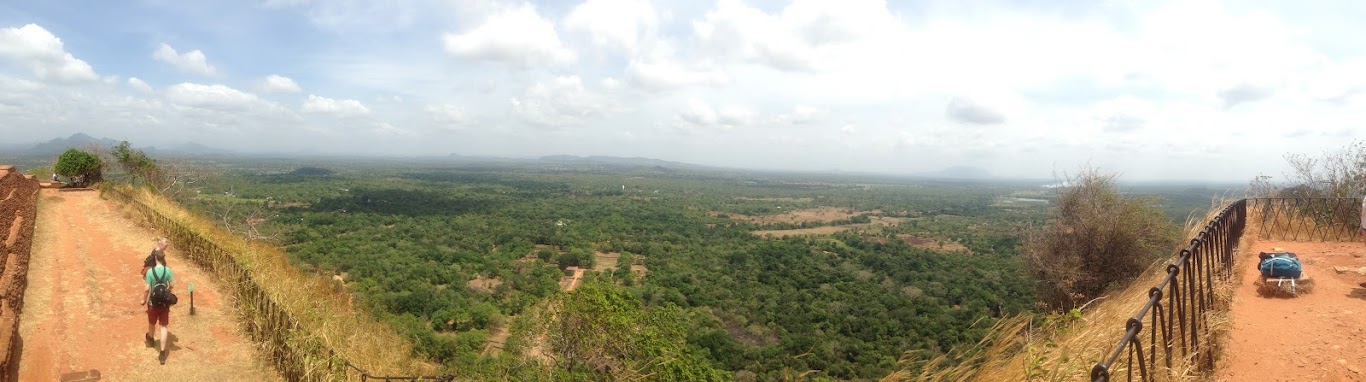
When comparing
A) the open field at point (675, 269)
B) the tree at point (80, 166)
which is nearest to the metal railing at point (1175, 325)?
the open field at point (675, 269)

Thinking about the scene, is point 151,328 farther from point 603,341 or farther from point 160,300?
point 603,341

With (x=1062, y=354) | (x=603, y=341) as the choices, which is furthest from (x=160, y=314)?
(x=1062, y=354)

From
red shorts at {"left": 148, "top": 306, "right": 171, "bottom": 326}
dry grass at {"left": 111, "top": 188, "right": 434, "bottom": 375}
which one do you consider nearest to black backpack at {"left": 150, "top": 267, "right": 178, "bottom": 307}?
red shorts at {"left": 148, "top": 306, "right": 171, "bottom": 326}

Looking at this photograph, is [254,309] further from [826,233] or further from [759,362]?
[826,233]

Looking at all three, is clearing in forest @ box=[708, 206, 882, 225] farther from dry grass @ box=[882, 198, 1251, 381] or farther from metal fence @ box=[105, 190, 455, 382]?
dry grass @ box=[882, 198, 1251, 381]

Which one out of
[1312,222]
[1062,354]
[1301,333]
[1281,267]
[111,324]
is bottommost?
[111,324]

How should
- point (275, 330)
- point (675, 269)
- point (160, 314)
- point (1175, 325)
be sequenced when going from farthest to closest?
point (675, 269) < point (275, 330) < point (160, 314) < point (1175, 325)
